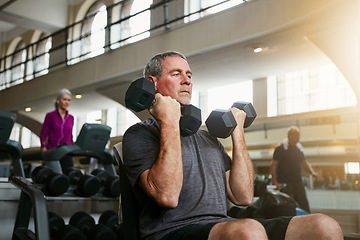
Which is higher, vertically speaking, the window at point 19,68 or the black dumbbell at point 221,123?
the window at point 19,68

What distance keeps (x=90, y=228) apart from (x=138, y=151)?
144 centimetres

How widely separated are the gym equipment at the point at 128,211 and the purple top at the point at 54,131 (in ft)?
8.44

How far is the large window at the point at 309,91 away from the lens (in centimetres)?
618

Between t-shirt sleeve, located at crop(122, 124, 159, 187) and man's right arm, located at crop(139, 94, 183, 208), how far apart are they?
26mm

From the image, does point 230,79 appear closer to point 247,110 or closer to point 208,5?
point 208,5

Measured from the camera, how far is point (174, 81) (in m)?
1.30

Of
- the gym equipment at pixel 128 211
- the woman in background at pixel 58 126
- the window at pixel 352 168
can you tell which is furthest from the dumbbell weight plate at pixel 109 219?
the window at pixel 352 168

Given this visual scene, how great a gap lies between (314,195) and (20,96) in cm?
656

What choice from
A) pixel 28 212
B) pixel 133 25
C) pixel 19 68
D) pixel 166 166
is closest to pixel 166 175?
pixel 166 166

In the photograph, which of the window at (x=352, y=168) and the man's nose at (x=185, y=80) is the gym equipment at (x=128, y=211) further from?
the window at (x=352, y=168)

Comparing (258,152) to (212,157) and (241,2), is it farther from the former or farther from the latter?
(212,157)

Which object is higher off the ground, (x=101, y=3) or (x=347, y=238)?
(x=101, y=3)

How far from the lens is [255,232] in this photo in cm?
94

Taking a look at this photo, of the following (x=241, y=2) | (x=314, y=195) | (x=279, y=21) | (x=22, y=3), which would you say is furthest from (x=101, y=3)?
(x=314, y=195)
